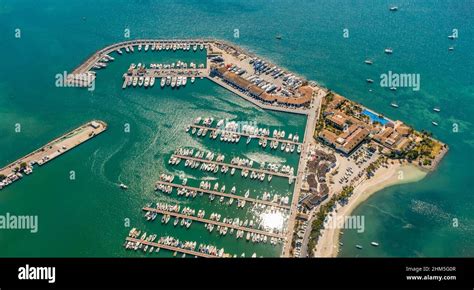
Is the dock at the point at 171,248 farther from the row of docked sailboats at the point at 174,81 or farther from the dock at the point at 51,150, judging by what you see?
the row of docked sailboats at the point at 174,81

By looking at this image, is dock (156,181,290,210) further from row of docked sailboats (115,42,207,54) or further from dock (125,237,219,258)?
row of docked sailboats (115,42,207,54)

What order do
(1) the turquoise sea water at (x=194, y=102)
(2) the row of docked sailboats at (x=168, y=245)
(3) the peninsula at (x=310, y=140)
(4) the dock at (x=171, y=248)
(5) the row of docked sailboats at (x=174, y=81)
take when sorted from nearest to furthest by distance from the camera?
(4) the dock at (x=171, y=248)
(2) the row of docked sailboats at (x=168, y=245)
(3) the peninsula at (x=310, y=140)
(1) the turquoise sea water at (x=194, y=102)
(5) the row of docked sailboats at (x=174, y=81)

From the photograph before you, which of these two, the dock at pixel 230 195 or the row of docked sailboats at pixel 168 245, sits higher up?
the dock at pixel 230 195

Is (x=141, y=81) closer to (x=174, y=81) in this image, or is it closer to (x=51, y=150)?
(x=174, y=81)

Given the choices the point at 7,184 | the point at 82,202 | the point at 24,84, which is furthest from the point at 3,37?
the point at 82,202

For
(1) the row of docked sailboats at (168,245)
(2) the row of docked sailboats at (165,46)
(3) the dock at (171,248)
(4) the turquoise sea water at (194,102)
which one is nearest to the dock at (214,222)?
(4) the turquoise sea water at (194,102)
